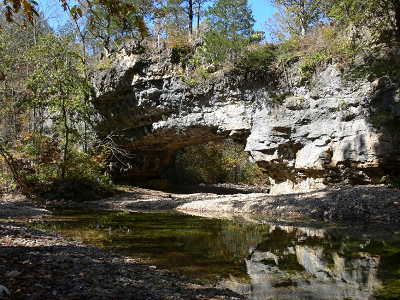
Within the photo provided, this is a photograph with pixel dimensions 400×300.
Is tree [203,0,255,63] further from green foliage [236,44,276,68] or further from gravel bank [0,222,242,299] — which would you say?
gravel bank [0,222,242,299]

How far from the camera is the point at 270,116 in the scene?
1638 cm

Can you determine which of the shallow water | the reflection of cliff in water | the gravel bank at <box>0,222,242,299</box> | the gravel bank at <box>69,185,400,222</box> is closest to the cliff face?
the gravel bank at <box>69,185,400,222</box>

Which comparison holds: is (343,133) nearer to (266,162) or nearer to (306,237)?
(266,162)

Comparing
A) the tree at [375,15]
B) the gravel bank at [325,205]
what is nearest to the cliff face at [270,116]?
the tree at [375,15]

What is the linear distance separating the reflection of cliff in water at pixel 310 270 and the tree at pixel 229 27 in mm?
11761

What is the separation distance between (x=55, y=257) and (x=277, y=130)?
13153 mm

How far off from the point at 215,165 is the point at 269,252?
1000 inches

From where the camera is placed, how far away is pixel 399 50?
41.3 ft

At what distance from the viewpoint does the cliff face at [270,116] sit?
13250 mm

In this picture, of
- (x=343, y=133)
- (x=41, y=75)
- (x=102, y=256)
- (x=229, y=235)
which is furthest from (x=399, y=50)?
(x=41, y=75)

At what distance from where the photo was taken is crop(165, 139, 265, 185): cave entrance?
101 ft

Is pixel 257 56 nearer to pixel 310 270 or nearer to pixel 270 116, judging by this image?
pixel 270 116

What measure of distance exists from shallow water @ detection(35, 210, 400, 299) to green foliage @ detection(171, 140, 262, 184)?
20825mm

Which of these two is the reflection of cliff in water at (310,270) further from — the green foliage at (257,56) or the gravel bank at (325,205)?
the green foliage at (257,56)
